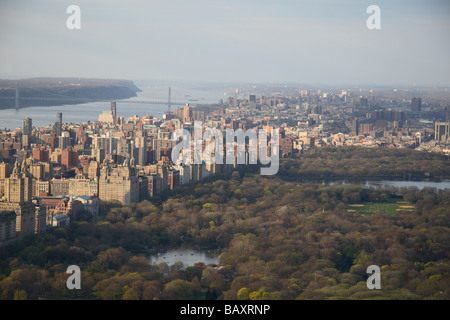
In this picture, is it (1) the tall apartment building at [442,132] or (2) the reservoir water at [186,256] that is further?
(1) the tall apartment building at [442,132]

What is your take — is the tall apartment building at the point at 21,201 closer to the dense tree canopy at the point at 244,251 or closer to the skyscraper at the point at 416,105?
the dense tree canopy at the point at 244,251

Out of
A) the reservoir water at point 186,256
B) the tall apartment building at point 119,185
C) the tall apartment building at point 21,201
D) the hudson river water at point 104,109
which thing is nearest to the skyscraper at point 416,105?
the hudson river water at point 104,109

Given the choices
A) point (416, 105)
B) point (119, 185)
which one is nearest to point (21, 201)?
point (119, 185)

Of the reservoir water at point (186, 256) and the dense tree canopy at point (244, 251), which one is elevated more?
the dense tree canopy at point (244, 251)

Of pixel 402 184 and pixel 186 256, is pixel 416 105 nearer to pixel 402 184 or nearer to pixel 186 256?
pixel 402 184

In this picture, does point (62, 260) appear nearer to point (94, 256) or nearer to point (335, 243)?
point (94, 256)
